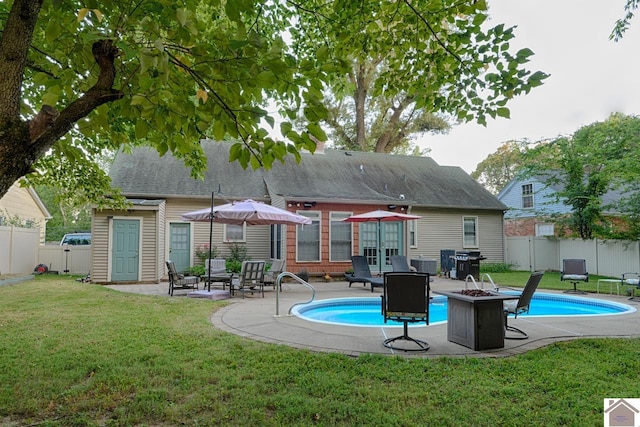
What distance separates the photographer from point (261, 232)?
16.6 metres

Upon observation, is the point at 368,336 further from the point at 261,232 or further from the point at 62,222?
the point at 62,222

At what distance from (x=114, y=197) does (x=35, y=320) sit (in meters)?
2.80

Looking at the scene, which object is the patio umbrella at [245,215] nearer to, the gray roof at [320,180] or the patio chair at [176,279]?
the patio chair at [176,279]

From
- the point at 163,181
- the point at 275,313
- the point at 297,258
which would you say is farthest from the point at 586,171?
the point at 163,181

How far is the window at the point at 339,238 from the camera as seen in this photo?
14789mm

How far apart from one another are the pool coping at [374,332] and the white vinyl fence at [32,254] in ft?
35.9

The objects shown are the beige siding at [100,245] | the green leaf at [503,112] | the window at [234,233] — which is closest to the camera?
the green leaf at [503,112]

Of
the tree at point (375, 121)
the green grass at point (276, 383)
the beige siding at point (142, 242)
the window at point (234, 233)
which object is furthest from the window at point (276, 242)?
the tree at point (375, 121)

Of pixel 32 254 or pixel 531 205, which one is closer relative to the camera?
pixel 32 254

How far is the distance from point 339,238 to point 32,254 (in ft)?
40.0

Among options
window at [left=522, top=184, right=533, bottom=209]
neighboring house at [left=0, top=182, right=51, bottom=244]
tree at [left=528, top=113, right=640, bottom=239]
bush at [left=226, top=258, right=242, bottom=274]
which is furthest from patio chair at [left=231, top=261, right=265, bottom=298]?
window at [left=522, top=184, right=533, bottom=209]

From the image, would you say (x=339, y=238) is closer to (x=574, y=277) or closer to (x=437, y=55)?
(x=574, y=277)

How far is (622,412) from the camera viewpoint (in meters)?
3.22

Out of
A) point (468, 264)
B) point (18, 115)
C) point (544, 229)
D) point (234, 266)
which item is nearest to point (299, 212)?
point (234, 266)
